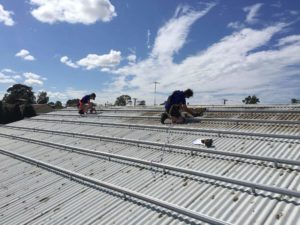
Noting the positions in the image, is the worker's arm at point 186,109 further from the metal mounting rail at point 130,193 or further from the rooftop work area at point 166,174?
the metal mounting rail at point 130,193

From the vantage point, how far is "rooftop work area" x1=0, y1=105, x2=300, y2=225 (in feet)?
18.0

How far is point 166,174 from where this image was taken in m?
7.29

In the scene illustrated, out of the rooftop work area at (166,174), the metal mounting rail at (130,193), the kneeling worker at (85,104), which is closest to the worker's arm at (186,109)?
the rooftop work area at (166,174)

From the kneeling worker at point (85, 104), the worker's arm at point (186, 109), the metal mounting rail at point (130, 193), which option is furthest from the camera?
the kneeling worker at point (85, 104)

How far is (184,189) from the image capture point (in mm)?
6367

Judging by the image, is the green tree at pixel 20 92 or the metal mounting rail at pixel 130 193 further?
the green tree at pixel 20 92

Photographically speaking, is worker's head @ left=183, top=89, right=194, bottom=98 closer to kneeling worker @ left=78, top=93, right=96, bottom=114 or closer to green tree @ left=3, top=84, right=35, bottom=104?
kneeling worker @ left=78, top=93, right=96, bottom=114

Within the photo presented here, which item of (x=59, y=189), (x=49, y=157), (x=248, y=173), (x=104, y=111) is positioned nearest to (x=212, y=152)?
(x=248, y=173)

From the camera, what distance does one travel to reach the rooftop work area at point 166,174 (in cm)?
550

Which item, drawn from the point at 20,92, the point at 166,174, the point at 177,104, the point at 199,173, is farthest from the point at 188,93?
the point at 20,92

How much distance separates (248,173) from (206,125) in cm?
427

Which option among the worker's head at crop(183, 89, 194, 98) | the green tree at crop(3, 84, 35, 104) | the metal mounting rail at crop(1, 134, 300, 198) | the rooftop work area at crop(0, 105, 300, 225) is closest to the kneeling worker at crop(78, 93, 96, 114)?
the rooftop work area at crop(0, 105, 300, 225)

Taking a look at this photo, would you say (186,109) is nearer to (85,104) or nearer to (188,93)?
(188,93)

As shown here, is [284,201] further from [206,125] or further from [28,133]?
[28,133]
